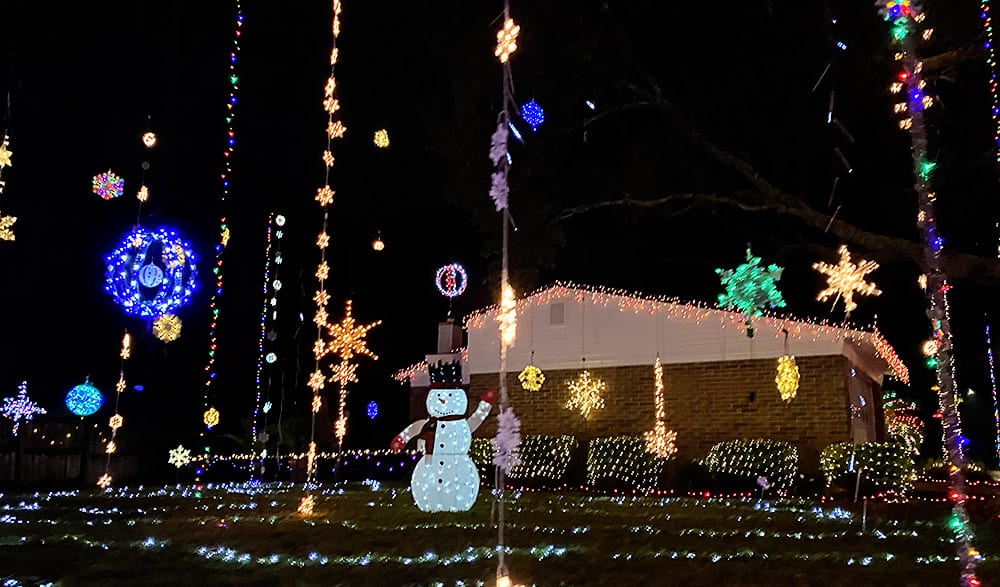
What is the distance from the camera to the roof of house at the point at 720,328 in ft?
48.1

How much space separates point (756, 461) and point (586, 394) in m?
3.58

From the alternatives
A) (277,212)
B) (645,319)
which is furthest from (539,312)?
(277,212)

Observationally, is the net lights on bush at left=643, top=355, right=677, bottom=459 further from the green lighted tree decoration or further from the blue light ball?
the blue light ball

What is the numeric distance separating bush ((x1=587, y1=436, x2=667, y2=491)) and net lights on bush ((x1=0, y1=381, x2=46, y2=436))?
35.5ft

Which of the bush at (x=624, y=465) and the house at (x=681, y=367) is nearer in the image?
the house at (x=681, y=367)

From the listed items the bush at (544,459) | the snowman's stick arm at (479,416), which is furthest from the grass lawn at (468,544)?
the bush at (544,459)

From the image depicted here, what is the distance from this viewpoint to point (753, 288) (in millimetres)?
13797

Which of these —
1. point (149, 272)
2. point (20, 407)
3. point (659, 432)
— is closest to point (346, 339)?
point (20, 407)

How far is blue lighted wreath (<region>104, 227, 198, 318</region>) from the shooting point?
1212 centimetres

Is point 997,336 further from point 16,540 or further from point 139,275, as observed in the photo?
point 16,540

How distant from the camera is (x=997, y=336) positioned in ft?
96.7

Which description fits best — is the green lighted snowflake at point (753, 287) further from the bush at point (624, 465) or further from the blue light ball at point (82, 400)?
the blue light ball at point (82, 400)

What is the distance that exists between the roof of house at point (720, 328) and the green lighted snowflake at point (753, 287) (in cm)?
87

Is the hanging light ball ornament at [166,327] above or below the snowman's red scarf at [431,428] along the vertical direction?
above
